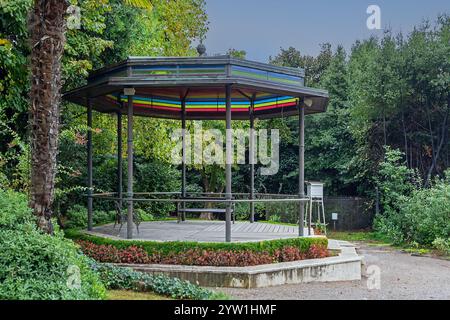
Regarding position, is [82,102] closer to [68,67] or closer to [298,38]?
[68,67]

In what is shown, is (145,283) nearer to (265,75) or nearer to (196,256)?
(196,256)

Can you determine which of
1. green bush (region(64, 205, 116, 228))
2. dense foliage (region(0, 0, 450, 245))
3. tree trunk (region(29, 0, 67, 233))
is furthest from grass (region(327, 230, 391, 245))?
tree trunk (region(29, 0, 67, 233))

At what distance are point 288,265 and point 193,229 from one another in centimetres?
325

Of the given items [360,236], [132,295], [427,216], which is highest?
A: [427,216]

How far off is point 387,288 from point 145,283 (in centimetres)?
441

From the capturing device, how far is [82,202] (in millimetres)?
16984

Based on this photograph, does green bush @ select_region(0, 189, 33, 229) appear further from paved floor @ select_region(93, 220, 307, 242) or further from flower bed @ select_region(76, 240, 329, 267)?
paved floor @ select_region(93, 220, 307, 242)

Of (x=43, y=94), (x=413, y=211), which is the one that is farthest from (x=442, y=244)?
(x=43, y=94)

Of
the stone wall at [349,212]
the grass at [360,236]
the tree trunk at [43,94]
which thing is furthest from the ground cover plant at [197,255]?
the stone wall at [349,212]

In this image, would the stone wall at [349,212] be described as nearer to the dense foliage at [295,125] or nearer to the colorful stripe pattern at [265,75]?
the dense foliage at [295,125]

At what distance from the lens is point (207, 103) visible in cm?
1370

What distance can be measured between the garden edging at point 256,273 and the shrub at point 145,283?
68cm

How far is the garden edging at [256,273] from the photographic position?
28.4 ft

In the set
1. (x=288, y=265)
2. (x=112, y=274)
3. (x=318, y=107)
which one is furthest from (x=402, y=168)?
(x=112, y=274)
